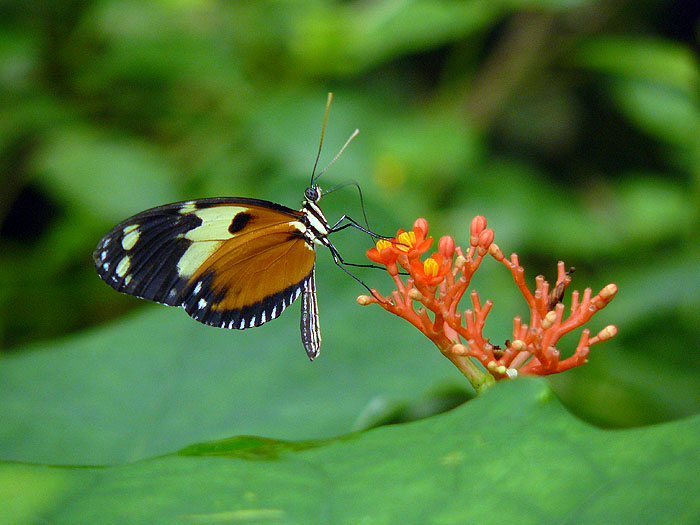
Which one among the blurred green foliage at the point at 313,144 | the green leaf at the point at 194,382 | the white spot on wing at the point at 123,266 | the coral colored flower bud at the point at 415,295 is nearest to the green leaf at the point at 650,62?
the blurred green foliage at the point at 313,144

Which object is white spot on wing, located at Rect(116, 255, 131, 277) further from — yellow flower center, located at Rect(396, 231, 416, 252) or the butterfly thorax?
yellow flower center, located at Rect(396, 231, 416, 252)

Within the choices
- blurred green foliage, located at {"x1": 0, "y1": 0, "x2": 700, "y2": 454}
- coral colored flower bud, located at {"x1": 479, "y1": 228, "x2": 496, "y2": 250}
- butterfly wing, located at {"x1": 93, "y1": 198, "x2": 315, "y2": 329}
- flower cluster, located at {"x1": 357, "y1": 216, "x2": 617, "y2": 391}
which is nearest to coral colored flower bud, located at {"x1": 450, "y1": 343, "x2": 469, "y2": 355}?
flower cluster, located at {"x1": 357, "y1": 216, "x2": 617, "y2": 391}

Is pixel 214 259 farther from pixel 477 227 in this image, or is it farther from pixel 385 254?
pixel 477 227

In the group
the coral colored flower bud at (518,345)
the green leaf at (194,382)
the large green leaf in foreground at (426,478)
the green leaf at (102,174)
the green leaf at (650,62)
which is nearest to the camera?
the large green leaf in foreground at (426,478)

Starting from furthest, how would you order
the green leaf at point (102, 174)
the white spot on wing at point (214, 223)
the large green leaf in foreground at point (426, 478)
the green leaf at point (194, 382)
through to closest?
the green leaf at point (102, 174)
the white spot on wing at point (214, 223)
the green leaf at point (194, 382)
the large green leaf in foreground at point (426, 478)

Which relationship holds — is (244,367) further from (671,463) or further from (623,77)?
(623,77)

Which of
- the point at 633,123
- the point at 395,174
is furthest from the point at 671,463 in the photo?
the point at 633,123

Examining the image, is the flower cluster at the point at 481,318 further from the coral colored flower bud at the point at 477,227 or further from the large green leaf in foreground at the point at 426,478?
the large green leaf in foreground at the point at 426,478

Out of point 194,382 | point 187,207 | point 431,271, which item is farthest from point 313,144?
point 431,271
